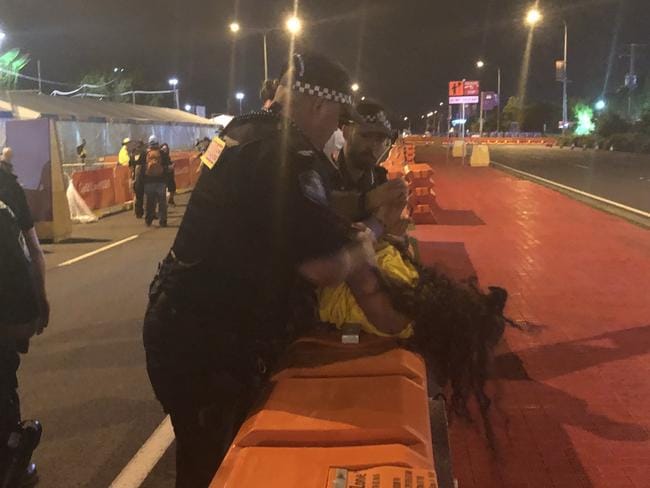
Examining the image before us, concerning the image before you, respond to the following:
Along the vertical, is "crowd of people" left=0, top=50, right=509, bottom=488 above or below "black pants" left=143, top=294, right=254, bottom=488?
above

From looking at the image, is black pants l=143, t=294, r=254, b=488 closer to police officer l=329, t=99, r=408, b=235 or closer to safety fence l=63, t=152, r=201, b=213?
police officer l=329, t=99, r=408, b=235

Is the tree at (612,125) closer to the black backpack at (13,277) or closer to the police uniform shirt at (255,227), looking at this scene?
the black backpack at (13,277)

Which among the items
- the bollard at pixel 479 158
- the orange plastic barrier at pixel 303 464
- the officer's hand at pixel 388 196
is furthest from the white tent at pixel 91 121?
the orange plastic barrier at pixel 303 464

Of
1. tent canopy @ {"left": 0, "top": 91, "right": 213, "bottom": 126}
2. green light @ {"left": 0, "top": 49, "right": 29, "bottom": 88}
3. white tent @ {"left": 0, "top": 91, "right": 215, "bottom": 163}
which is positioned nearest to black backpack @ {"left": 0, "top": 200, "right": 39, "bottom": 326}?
white tent @ {"left": 0, "top": 91, "right": 215, "bottom": 163}

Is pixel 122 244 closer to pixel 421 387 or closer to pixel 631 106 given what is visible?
pixel 421 387

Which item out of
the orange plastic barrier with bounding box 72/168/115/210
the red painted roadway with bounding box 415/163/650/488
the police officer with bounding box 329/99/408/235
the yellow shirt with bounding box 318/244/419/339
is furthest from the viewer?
the orange plastic barrier with bounding box 72/168/115/210

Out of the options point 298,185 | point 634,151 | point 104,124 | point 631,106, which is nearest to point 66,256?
point 298,185

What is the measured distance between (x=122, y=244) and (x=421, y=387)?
40.0 ft

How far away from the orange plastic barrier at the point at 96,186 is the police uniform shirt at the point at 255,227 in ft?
53.9

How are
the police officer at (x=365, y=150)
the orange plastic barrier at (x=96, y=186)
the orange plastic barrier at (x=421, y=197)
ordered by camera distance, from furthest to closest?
the orange plastic barrier at (x=96, y=186) < the orange plastic barrier at (x=421, y=197) < the police officer at (x=365, y=150)

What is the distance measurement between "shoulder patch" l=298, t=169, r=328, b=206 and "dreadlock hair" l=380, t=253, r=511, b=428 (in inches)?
14.4

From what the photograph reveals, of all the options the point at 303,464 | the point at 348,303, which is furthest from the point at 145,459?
the point at 303,464

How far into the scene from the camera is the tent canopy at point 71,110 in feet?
82.0

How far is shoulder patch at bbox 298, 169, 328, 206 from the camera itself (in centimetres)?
212
